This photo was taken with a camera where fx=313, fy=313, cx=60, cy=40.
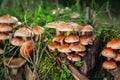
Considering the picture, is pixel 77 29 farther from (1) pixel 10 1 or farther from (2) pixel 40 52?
(1) pixel 10 1

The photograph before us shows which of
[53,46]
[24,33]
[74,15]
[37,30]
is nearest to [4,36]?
[24,33]

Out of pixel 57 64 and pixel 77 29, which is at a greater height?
pixel 77 29

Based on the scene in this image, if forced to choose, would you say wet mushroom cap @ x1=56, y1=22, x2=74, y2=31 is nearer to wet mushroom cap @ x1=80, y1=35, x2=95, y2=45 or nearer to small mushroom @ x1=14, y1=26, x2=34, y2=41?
wet mushroom cap @ x1=80, y1=35, x2=95, y2=45

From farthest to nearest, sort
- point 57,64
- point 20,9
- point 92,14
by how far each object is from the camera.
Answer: point 20,9
point 92,14
point 57,64

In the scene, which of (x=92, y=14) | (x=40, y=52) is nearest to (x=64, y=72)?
(x=40, y=52)

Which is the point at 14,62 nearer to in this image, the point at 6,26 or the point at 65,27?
the point at 6,26

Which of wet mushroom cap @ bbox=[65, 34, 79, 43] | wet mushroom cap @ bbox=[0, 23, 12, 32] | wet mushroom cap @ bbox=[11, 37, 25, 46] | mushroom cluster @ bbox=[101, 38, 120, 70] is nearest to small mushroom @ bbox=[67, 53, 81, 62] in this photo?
wet mushroom cap @ bbox=[65, 34, 79, 43]
